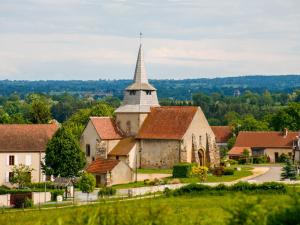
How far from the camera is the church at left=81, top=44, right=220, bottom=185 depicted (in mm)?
73500

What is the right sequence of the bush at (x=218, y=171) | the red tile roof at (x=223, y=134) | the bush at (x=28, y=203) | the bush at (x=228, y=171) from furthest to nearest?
1. the red tile roof at (x=223, y=134)
2. the bush at (x=228, y=171)
3. the bush at (x=218, y=171)
4. the bush at (x=28, y=203)

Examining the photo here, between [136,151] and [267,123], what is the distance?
45.5 meters

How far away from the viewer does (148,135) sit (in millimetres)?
74062

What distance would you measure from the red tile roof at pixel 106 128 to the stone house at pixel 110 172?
636 centimetres

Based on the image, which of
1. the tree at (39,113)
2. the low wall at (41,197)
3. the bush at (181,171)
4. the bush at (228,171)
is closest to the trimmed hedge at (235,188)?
the low wall at (41,197)

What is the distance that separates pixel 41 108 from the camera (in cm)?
8950

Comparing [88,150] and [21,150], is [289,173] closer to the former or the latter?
[88,150]

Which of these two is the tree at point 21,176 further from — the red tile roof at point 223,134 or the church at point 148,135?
the red tile roof at point 223,134

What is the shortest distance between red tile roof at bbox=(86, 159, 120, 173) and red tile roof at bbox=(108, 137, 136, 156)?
193 inches

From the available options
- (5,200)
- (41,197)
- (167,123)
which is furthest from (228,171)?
(5,200)

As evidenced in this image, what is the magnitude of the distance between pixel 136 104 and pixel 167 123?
4.17 m

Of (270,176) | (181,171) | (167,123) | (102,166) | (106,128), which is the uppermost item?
(167,123)

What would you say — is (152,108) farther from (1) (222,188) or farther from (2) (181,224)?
(2) (181,224)

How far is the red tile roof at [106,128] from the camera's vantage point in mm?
74812
